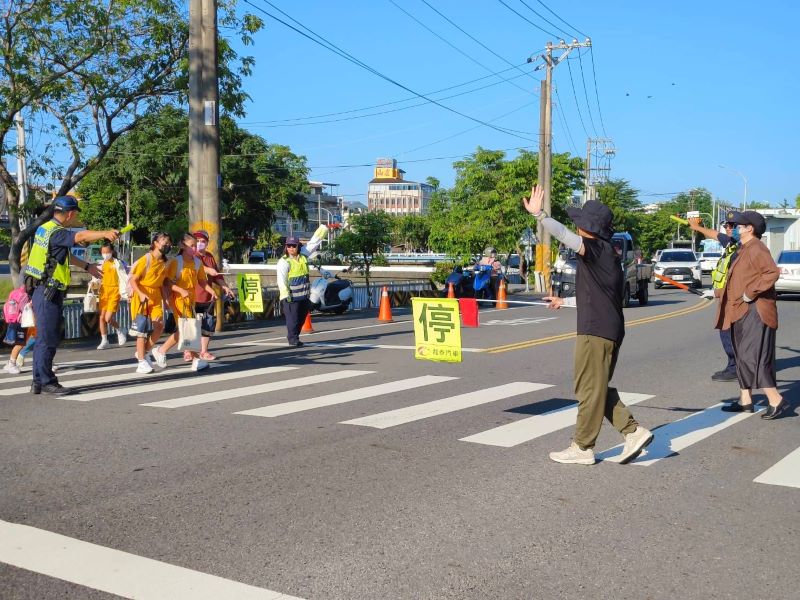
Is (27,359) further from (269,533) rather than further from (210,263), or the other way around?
(269,533)

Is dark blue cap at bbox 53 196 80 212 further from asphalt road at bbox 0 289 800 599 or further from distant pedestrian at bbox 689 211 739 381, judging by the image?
distant pedestrian at bbox 689 211 739 381

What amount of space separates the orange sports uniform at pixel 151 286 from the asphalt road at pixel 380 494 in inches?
34.3

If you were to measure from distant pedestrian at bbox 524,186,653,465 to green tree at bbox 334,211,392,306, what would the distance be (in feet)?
79.5

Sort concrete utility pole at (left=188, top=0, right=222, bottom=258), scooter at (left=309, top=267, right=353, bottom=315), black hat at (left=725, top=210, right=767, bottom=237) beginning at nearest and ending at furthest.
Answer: black hat at (left=725, top=210, right=767, bottom=237)
concrete utility pole at (left=188, top=0, right=222, bottom=258)
scooter at (left=309, top=267, right=353, bottom=315)

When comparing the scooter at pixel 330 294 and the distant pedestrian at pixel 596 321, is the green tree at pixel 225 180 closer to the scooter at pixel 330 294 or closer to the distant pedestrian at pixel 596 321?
the scooter at pixel 330 294

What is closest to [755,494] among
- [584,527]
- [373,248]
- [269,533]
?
[584,527]

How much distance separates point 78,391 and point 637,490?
21.2ft

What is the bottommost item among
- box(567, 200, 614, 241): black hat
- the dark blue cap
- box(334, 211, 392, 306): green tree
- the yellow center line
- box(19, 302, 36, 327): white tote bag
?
the yellow center line

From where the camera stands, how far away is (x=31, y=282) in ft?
31.3

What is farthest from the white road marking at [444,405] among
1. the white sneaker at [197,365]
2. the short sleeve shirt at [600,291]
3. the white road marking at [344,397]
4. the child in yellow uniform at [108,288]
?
the child in yellow uniform at [108,288]

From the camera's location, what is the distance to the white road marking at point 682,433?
7.17 meters

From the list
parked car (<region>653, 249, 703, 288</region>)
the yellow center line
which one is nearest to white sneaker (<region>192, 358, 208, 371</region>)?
the yellow center line

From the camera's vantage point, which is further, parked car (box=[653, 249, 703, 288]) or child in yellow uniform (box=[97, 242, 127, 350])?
parked car (box=[653, 249, 703, 288])

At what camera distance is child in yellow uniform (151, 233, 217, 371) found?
11.9 m
